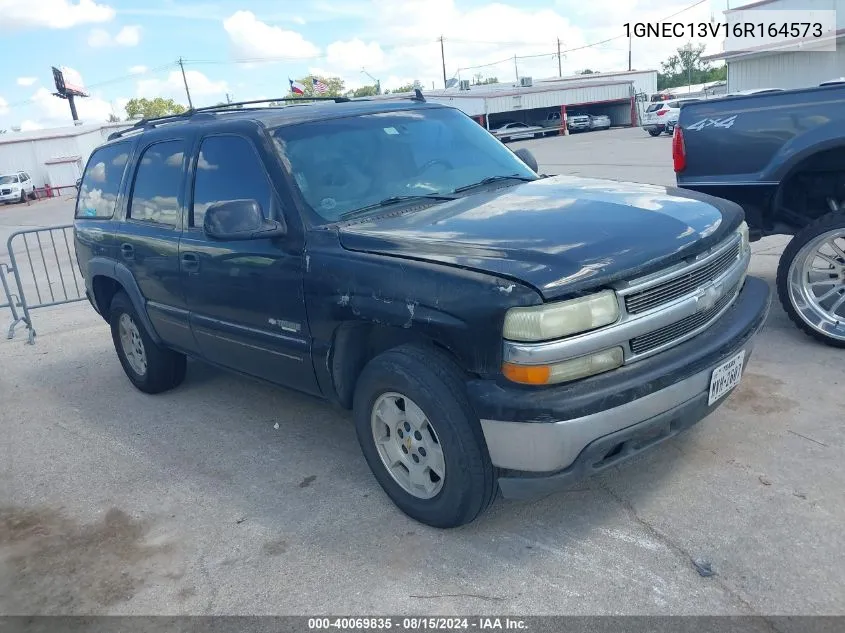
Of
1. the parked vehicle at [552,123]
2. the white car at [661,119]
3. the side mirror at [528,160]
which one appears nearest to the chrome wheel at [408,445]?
the side mirror at [528,160]

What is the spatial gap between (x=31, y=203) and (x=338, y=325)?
44155 millimetres

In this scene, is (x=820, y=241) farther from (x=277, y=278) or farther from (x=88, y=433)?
(x=88, y=433)

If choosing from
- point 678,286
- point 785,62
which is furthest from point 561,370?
point 785,62

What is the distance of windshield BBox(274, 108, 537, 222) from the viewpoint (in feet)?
12.9

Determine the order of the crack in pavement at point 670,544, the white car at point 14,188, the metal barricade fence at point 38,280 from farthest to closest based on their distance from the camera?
the white car at point 14,188 → the metal barricade fence at point 38,280 → the crack in pavement at point 670,544

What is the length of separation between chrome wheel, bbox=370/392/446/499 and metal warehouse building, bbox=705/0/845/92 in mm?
35584

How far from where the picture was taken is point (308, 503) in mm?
3896

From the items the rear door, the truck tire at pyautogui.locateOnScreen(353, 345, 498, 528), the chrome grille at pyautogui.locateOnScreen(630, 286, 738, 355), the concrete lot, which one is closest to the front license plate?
the chrome grille at pyautogui.locateOnScreen(630, 286, 738, 355)

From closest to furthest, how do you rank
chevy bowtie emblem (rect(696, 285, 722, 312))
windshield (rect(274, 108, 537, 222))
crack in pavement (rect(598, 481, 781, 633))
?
crack in pavement (rect(598, 481, 781, 633)), chevy bowtie emblem (rect(696, 285, 722, 312)), windshield (rect(274, 108, 537, 222))

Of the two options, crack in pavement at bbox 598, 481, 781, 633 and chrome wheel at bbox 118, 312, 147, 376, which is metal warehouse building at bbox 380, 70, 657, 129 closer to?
chrome wheel at bbox 118, 312, 147, 376

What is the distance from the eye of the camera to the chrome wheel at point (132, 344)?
5.73m

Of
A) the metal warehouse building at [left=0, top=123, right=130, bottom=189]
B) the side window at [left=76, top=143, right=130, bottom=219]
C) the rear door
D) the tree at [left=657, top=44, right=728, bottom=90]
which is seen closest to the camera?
the rear door

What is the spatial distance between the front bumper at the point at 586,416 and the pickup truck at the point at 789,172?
7.75 ft

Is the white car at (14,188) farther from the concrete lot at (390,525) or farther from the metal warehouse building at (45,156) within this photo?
the concrete lot at (390,525)
